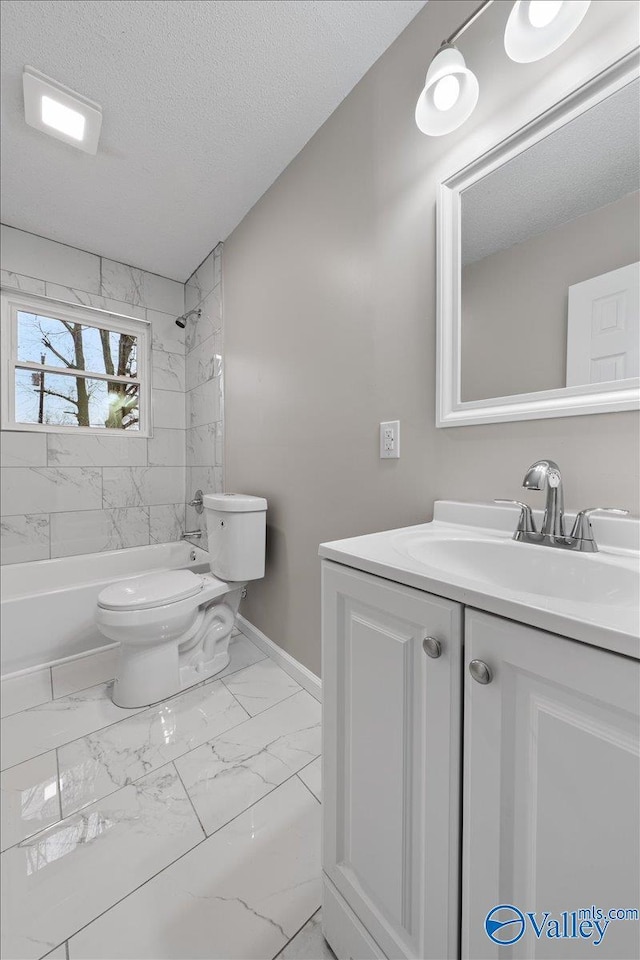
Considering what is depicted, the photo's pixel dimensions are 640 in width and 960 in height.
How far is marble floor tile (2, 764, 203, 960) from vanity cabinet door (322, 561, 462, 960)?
1.68ft

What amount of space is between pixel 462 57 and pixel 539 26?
0.21 metres

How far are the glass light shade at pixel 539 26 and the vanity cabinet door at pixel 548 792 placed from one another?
1.19 m

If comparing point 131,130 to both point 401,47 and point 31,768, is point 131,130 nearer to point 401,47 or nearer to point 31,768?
point 401,47

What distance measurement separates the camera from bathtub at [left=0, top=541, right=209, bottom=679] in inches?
69.1

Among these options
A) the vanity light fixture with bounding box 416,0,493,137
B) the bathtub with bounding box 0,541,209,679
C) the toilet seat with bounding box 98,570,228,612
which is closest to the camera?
the vanity light fixture with bounding box 416,0,493,137

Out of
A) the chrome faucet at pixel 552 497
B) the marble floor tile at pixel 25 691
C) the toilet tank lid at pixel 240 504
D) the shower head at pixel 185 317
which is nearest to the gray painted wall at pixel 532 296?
the chrome faucet at pixel 552 497

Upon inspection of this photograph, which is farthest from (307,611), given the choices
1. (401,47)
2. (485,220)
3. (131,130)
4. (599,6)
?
(131,130)

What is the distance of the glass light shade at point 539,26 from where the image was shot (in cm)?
76

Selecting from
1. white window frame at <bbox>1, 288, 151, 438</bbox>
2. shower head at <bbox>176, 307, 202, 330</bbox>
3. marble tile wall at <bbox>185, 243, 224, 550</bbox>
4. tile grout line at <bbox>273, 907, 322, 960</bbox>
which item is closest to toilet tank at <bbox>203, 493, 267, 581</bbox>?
marble tile wall at <bbox>185, 243, 224, 550</bbox>

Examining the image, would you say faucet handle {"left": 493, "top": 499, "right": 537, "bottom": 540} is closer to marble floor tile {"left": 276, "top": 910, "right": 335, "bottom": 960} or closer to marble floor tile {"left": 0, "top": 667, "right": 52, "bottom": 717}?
marble floor tile {"left": 276, "top": 910, "right": 335, "bottom": 960}

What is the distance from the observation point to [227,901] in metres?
0.87

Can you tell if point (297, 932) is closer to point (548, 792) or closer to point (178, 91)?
point (548, 792)

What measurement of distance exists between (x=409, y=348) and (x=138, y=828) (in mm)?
1616

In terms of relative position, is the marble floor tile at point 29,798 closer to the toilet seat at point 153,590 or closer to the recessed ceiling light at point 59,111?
the toilet seat at point 153,590
